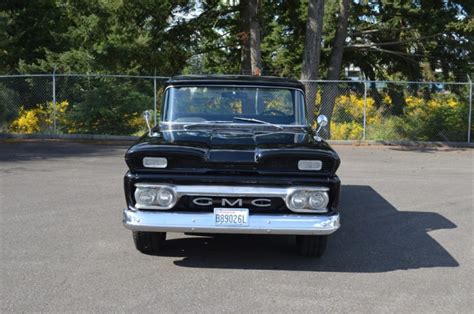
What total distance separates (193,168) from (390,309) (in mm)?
2079

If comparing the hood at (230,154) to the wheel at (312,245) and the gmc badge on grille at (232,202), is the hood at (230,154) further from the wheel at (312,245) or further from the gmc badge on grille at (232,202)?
the wheel at (312,245)

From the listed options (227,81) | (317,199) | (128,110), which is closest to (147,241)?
(317,199)

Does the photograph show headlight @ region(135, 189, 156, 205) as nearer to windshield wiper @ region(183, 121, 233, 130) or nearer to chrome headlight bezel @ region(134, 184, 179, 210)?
chrome headlight bezel @ region(134, 184, 179, 210)

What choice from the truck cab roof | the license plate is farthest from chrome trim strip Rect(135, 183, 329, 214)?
the truck cab roof

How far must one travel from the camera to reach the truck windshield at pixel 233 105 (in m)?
6.62

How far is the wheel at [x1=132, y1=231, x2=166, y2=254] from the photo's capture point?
5.77 metres

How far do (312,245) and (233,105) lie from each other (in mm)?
1912

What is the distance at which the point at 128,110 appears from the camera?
59.7 feet

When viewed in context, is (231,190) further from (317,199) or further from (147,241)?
(147,241)

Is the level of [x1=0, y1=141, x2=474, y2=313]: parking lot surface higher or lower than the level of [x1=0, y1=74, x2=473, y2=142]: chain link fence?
lower

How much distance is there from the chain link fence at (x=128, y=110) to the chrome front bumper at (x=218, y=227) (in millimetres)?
12754

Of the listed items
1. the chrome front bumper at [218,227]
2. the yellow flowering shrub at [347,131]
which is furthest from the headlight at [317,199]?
the yellow flowering shrub at [347,131]

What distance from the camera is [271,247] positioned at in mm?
6336

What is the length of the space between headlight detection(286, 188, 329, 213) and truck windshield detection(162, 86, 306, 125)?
1539mm
